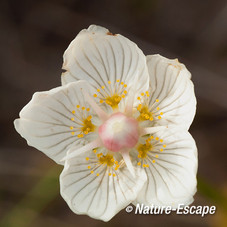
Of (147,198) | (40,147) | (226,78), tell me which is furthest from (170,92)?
A: (226,78)

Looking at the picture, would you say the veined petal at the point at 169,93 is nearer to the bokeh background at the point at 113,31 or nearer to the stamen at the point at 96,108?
the stamen at the point at 96,108

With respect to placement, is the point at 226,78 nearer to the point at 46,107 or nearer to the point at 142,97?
the point at 142,97

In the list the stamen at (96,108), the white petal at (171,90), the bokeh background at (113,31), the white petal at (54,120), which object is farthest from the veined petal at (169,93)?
the bokeh background at (113,31)

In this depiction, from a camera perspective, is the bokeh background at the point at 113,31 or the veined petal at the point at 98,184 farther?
the bokeh background at the point at 113,31

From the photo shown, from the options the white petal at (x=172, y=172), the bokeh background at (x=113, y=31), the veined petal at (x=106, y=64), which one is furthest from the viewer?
the bokeh background at (x=113, y=31)

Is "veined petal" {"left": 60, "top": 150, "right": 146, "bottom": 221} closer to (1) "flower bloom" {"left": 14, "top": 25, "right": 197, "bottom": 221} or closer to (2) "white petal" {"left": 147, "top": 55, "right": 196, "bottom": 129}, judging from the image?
(1) "flower bloom" {"left": 14, "top": 25, "right": 197, "bottom": 221}

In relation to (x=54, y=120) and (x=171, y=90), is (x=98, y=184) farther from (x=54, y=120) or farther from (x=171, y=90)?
(x=171, y=90)
